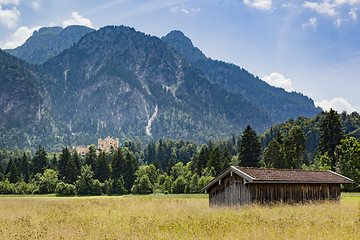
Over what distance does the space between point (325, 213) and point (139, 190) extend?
69.1 m

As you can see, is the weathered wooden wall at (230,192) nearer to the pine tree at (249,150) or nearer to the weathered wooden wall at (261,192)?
the weathered wooden wall at (261,192)

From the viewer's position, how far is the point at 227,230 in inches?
691

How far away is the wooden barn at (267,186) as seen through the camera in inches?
1120

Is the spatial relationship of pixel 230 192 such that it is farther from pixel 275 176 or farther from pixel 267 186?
pixel 275 176

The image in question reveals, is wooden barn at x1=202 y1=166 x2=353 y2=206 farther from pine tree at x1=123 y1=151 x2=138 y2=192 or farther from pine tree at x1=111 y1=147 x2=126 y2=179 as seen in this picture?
pine tree at x1=111 y1=147 x2=126 y2=179

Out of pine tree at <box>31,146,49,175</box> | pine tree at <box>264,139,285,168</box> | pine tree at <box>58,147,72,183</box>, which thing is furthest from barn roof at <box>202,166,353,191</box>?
pine tree at <box>31,146,49,175</box>

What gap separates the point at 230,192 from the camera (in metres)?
30.0

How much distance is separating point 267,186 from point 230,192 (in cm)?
→ 307

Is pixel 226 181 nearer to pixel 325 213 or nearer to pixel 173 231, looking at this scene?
pixel 325 213

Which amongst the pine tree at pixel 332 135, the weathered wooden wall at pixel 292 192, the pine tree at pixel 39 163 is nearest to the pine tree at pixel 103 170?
the pine tree at pixel 39 163

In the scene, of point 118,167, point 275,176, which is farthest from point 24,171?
point 275,176

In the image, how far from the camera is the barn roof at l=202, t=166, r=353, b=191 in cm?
2816

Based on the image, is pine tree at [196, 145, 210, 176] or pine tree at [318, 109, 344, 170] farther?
pine tree at [196, 145, 210, 176]

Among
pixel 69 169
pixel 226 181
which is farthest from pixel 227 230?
pixel 69 169
